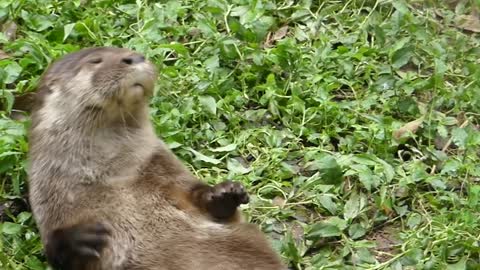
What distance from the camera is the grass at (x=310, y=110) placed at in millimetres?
3949

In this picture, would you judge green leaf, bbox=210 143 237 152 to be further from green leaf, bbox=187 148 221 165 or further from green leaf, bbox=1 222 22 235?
green leaf, bbox=1 222 22 235

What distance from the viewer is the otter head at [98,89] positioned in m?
3.49

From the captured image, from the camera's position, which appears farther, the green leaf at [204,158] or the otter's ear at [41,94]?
the green leaf at [204,158]

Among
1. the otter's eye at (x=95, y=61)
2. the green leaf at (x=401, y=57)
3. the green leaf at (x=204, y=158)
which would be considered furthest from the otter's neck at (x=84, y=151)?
the green leaf at (x=401, y=57)

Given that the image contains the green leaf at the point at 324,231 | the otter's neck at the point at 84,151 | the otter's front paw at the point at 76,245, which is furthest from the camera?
the green leaf at the point at 324,231

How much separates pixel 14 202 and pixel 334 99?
57.0 inches

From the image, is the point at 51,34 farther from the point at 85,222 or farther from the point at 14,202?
the point at 85,222

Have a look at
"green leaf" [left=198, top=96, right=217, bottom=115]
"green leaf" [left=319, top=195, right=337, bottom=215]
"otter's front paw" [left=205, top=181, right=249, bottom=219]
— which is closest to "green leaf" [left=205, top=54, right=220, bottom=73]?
"green leaf" [left=198, top=96, right=217, bottom=115]

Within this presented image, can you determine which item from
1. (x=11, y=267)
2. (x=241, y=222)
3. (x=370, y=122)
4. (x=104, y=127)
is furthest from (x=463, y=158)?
(x=11, y=267)

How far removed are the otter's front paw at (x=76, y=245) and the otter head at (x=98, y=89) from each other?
0.38 m

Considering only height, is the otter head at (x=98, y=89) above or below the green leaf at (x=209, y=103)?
above

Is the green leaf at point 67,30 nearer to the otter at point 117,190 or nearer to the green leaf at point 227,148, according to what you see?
the green leaf at point 227,148

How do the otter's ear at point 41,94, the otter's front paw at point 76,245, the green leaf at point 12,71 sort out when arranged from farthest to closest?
the green leaf at point 12,71 < the otter's ear at point 41,94 < the otter's front paw at point 76,245

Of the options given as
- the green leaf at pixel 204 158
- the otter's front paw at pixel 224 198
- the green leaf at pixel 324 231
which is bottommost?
the green leaf at pixel 204 158
